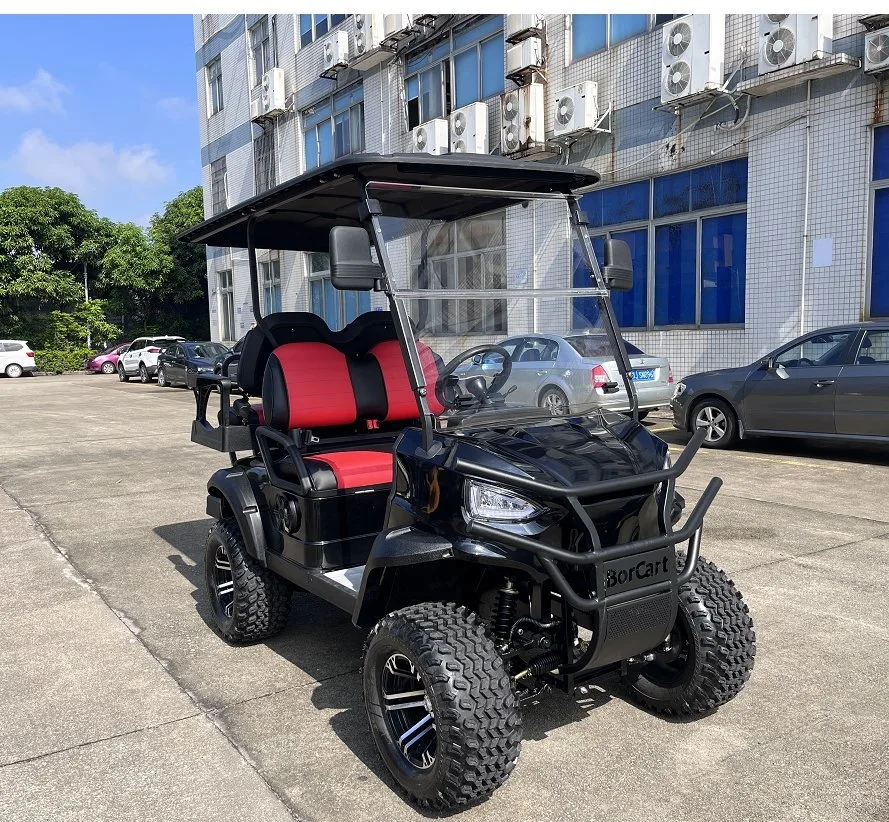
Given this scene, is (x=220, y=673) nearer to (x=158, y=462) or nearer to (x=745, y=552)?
(x=745, y=552)

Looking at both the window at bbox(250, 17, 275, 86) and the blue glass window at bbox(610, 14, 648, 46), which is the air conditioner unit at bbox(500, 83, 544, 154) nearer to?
the blue glass window at bbox(610, 14, 648, 46)

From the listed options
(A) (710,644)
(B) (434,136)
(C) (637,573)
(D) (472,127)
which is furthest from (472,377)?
(B) (434,136)

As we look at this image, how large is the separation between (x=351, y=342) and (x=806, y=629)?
2.81m

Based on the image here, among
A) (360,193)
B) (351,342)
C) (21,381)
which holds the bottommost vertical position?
(21,381)

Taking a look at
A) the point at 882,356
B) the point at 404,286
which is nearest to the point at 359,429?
the point at 404,286

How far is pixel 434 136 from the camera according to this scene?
18.8 metres

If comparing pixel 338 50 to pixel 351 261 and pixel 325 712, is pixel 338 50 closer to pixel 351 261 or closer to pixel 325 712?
pixel 351 261

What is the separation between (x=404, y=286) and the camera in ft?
11.3

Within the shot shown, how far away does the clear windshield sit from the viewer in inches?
135

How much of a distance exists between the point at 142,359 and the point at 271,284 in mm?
25246

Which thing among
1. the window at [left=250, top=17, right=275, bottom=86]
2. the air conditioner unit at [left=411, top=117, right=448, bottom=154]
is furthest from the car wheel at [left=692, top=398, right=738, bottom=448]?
the window at [left=250, top=17, right=275, bottom=86]

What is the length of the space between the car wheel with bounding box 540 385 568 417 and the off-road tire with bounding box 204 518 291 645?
171 cm

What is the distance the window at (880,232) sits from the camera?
1192cm

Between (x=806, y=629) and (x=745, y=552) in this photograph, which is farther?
(x=745, y=552)
